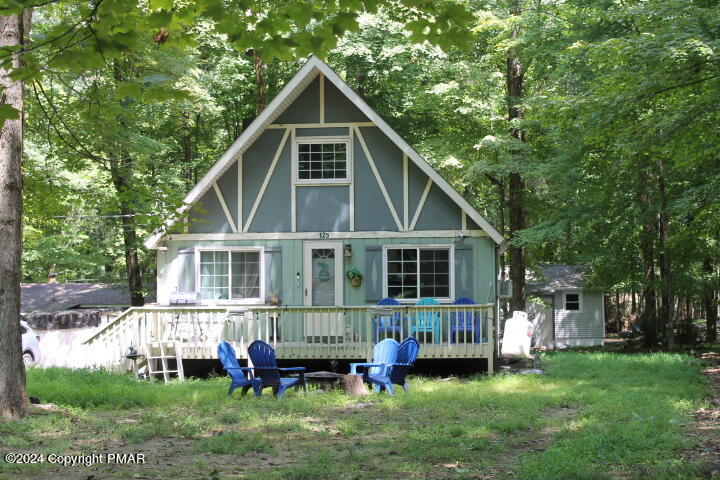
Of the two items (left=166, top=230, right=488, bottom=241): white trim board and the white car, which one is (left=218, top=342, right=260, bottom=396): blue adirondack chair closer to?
(left=166, top=230, right=488, bottom=241): white trim board

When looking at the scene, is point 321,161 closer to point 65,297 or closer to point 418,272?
point 418,272

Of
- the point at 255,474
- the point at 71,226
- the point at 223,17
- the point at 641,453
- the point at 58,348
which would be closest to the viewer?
the point at 223,17

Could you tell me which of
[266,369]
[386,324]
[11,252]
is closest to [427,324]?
[386,324]

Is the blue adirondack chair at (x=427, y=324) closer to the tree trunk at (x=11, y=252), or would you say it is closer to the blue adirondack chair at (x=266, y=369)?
the blue adirondack chair at (x=266, y=369)

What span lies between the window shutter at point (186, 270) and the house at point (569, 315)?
64.1 ft

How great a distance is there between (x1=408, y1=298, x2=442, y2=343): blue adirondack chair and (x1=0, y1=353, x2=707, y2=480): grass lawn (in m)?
1.85

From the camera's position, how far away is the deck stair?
14.8 m

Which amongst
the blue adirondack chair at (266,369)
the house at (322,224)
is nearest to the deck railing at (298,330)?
the house at (322,224)

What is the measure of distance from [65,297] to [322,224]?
2027 cm

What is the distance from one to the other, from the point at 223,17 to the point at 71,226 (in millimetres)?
29284

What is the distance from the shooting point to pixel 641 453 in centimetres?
690

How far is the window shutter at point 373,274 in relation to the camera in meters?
17.0

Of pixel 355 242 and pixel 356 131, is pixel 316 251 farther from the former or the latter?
pixel 356 131

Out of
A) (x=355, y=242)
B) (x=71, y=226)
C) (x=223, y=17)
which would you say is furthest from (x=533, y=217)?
(x=223, y=17)
